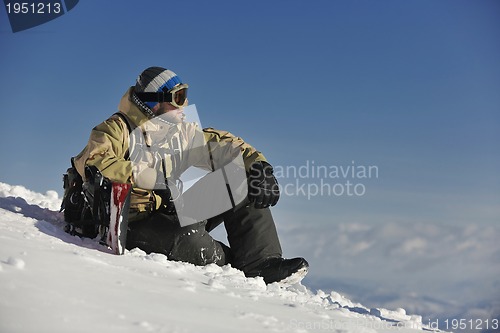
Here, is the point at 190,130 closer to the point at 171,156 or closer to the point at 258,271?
the point at 171,156

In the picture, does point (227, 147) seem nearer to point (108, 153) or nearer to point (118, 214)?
point (108, 153)

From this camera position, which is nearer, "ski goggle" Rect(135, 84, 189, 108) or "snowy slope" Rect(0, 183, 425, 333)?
"snowy slope" Rect(0, 183, 425, 333)

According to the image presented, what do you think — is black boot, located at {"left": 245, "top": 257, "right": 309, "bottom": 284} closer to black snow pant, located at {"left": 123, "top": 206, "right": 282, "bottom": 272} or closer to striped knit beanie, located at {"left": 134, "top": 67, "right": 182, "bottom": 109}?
black snow pant, located at {"left": 123, "top": 206, "right": 282, "bottom": 272}

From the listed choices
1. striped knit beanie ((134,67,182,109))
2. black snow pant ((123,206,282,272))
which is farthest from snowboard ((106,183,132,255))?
striped knit beanie ((134,67,182,109))

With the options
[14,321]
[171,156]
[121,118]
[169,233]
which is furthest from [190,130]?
[14,321]

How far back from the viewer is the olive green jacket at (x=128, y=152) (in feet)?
15.3

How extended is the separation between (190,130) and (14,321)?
3.48 m

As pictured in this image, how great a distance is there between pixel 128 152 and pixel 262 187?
1225mm

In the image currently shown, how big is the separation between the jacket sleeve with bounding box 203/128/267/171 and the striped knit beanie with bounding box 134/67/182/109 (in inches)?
27.8

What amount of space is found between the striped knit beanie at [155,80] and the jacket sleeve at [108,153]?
0.49 m

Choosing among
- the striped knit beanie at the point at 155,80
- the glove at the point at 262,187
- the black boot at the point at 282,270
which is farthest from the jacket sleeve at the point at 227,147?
the black boot at the point at 282,270

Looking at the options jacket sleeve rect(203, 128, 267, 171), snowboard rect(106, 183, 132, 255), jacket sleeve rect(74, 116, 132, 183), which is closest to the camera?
snowboard rect(106, 183, 132, 255)

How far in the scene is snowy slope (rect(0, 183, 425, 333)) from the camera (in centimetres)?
257

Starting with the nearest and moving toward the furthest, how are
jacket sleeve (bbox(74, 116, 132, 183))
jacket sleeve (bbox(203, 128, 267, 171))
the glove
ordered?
jacket sleeve (bbox(74, 116, 132, 183)) < the glove < jacket sleeve (bbox(203, 128, 267, 171))
